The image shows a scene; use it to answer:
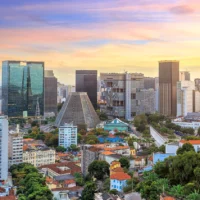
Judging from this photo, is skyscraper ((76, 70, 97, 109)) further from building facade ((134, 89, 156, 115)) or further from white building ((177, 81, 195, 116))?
white building ((177, 81, 195, 116))

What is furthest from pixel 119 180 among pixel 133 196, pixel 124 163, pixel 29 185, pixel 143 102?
pixel 143 102

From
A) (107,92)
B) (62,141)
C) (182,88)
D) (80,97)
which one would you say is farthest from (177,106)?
(62,141)

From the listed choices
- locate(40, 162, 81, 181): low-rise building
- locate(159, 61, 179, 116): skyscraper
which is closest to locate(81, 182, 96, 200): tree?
locate(40, 162, 81, 181): low-rise building

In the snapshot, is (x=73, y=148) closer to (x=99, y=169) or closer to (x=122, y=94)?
(x=99, y=169)

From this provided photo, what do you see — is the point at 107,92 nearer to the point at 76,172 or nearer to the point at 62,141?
the point at 62,141

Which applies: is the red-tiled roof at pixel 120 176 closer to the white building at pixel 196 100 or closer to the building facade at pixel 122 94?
the building facade at pixel 122 94
